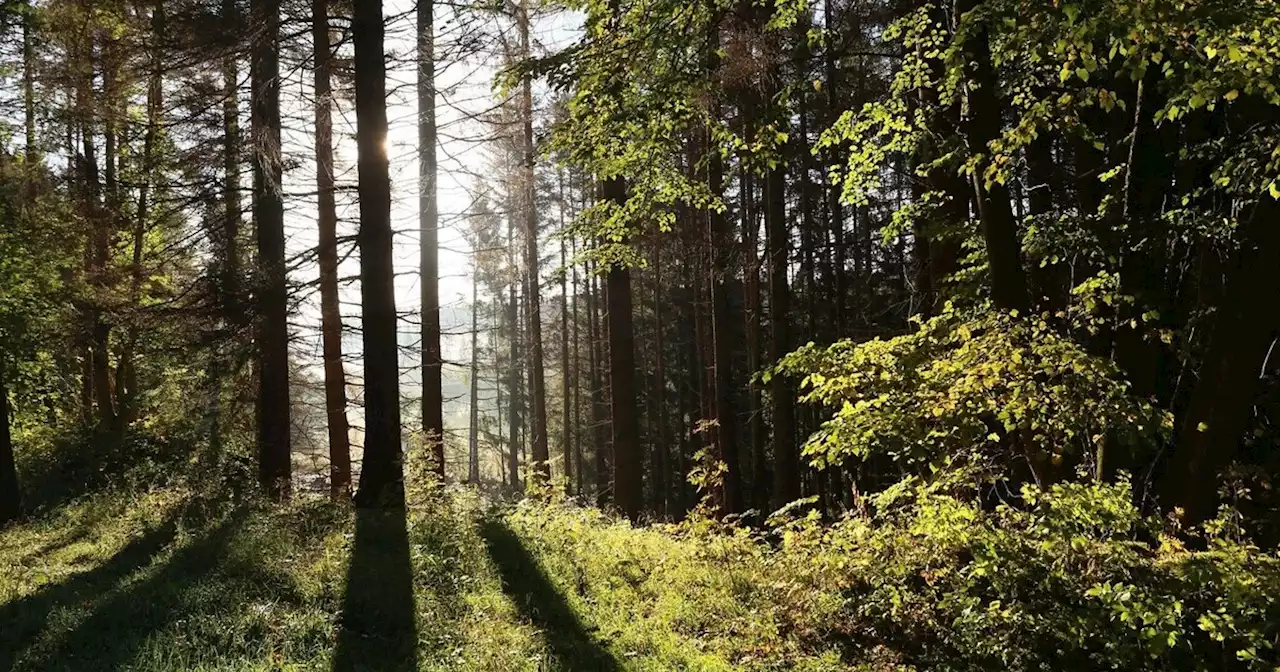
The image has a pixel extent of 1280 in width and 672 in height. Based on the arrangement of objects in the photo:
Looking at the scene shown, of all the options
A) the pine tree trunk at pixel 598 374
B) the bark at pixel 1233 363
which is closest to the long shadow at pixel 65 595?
the bark at pixel 1233 363

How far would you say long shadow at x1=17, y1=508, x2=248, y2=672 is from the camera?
14.5 feet

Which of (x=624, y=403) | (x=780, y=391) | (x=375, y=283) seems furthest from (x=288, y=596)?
(x=780, y=391)

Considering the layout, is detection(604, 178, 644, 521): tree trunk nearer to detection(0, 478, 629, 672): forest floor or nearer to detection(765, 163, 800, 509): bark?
detection(765, 163, 800, 509): bark

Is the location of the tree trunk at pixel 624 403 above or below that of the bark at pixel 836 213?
below

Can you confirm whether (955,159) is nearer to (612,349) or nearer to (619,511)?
(612,349)

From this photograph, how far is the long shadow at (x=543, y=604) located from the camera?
5.19 metres

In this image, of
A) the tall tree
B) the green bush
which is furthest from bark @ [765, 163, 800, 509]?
the tall tree

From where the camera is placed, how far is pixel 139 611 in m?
5.25

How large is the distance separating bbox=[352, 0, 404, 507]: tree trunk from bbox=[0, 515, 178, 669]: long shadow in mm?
2177

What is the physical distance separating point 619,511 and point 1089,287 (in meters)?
8.33

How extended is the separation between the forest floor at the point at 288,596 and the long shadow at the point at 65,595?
0.06 feet

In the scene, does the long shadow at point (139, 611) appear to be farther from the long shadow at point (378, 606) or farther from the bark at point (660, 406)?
the bark at point (660, 406)

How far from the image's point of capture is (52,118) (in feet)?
49.3

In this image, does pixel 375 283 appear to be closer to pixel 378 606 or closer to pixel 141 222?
pixel 378 606
